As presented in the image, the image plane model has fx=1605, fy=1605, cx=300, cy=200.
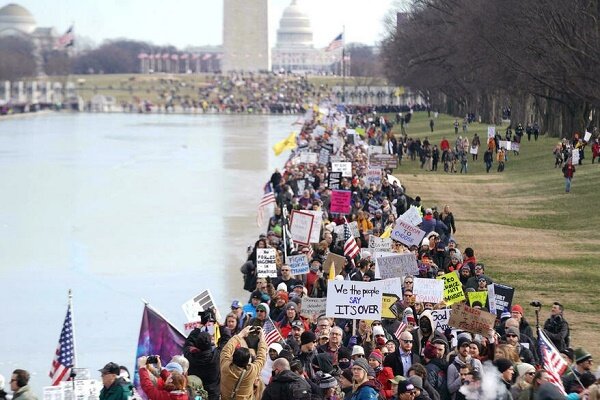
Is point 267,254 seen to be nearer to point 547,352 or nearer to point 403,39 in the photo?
point 547,352

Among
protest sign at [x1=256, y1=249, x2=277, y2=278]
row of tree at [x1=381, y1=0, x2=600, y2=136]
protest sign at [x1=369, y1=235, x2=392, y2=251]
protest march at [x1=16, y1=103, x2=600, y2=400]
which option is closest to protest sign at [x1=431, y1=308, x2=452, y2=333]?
protest march at [x1=16, y1=103, x2=600, y2=400]

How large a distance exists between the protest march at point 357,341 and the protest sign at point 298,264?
0.01 m

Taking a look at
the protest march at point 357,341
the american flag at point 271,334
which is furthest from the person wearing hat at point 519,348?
the american flag at point 271,334

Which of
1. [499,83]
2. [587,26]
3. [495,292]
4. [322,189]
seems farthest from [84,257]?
[499,83]

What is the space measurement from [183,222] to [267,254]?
17904 mm

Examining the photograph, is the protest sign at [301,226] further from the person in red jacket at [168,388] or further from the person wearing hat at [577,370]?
the person in red jacket at [168,388]

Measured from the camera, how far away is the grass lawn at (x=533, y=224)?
21.9 meters

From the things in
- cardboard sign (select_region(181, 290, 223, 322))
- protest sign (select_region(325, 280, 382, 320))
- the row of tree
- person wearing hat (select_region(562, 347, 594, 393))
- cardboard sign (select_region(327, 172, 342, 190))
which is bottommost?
cardboard sign (select_region(327, 172, 342, 190))

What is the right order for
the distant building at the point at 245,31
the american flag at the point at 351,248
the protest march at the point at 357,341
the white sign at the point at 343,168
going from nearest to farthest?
the protest march at the point at 357,341
the american flag at the point at 351,248
the white sign at the point at 343,168
the distant building at the point at 245,31

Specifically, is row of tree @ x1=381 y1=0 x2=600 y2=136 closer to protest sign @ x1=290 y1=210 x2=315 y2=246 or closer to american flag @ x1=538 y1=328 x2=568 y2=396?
protest sign @ x1=290 y1=210 x2=315 y2=246

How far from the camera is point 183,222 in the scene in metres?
35.6

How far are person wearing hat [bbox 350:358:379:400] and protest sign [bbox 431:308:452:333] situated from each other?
11.6ft

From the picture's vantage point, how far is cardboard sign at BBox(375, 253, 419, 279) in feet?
55.5

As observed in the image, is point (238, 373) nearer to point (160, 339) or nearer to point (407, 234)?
point (160, 339)
